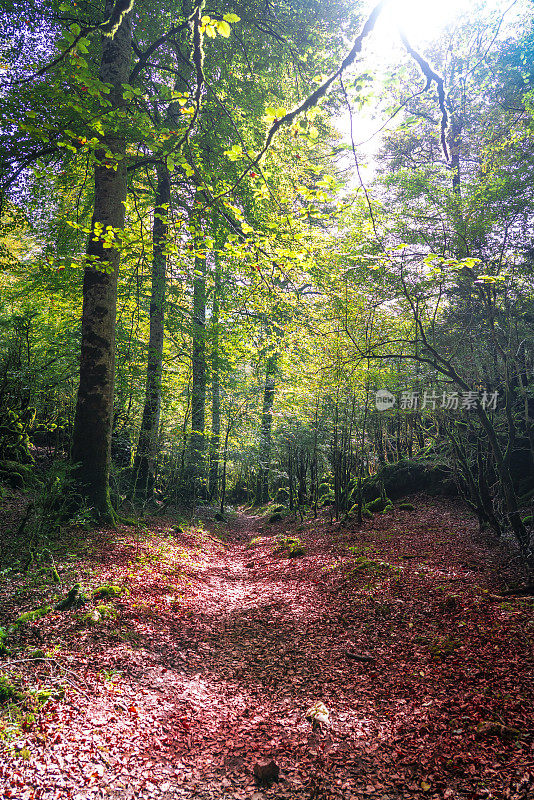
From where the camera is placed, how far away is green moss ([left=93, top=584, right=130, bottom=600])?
4.45 m

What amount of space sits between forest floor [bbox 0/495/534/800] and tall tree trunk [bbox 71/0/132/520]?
109 centimetres

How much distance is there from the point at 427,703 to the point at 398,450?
10767 millimetres

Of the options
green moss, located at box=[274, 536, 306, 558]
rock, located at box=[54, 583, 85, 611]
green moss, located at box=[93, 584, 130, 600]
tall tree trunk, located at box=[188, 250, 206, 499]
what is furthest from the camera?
tall tree trunk, located at box=[188, 250, 206, 499]

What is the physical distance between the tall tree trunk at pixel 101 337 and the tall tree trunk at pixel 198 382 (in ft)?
12.0

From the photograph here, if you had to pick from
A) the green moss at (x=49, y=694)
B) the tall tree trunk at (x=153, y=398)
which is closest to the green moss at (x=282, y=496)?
the tall tree trunk at (x=153, y=398)

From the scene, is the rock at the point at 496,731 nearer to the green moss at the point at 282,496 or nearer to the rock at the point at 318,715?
the rock at the point at 318,715

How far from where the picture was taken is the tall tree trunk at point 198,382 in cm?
1089

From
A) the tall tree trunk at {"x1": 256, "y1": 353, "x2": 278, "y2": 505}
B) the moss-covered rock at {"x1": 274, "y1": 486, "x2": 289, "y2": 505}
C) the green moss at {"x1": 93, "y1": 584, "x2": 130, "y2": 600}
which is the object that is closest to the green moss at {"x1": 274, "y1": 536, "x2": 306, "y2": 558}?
the tall tree trunk at {"x1": 256, "y1": 353, "x2": 278, "y2": 505}

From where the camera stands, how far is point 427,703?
122 inches

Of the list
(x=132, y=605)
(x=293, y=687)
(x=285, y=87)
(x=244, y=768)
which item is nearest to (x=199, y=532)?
(x=132, y=605)

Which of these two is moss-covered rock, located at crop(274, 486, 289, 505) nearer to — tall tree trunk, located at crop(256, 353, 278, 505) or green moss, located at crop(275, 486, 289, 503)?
green moss, located at crop(275, 486, 289, 503)

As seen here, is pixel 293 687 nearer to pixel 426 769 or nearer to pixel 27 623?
pixel 426 769

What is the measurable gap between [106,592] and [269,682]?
212cm

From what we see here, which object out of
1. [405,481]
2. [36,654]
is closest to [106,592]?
[36,654]
